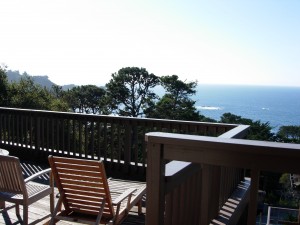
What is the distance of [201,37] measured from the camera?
155ft

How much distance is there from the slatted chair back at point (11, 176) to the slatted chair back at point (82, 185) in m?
0.35

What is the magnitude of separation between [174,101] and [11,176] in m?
29.8

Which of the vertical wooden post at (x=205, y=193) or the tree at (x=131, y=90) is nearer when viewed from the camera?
the vertical wooden post at (x=205, y=193)

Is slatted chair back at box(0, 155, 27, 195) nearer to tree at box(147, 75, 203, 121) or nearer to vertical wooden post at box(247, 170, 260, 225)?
vertical wooden post at box(247, 170, 260, 225)

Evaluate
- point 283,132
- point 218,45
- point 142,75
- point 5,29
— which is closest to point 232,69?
point 218,45

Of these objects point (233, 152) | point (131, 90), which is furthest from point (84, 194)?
point (131, 90)

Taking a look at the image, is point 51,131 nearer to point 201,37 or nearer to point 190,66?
point 201,37

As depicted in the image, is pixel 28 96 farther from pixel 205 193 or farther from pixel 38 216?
pixel 205 193

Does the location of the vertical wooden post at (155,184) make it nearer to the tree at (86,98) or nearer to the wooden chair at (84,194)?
the wooden chair at (84,194)

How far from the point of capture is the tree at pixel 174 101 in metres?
32.4

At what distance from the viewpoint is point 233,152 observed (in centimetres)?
146

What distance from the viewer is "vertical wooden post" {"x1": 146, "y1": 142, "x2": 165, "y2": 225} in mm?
1646

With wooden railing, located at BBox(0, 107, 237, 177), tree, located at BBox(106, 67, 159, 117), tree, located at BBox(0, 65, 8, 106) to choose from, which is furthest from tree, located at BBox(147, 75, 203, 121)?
wooden railing, located at BBox(0, 107, 237, 177)

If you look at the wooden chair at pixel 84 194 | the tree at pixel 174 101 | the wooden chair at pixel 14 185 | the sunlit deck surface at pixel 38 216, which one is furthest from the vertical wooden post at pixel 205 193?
the tree at pixel 174 101
